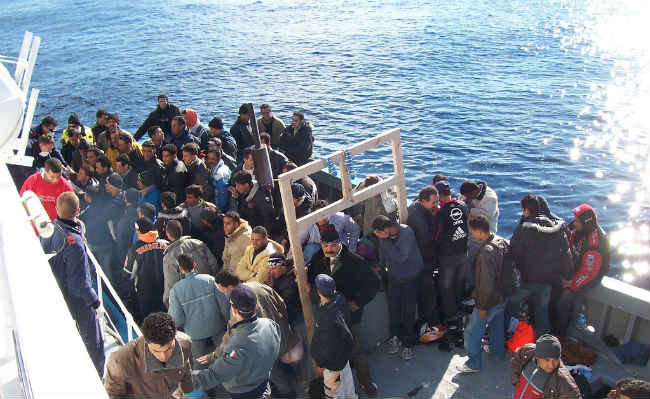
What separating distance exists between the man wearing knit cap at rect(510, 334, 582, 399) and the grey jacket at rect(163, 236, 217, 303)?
3423 millimetres

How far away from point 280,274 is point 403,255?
1.39 meters

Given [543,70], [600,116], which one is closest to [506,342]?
[600,116]

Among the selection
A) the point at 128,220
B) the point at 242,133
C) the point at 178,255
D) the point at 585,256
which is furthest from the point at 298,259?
the point at 242,133

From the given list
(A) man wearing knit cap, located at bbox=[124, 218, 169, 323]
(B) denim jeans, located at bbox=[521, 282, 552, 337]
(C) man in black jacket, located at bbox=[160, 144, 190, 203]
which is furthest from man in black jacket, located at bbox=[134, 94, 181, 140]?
(B) denim jeans, located at bbox=[521, 282, 552, 337]

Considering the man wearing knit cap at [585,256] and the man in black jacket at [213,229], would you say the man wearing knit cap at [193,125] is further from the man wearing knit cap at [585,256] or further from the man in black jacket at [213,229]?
the man wearing knit cap at [585,256]

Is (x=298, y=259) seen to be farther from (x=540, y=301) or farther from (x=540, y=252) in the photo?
(x=540, y=301)

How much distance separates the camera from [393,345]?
684cm

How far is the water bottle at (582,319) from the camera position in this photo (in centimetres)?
685

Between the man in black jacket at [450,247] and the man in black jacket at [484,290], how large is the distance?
316 mm

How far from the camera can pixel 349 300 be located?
603cm

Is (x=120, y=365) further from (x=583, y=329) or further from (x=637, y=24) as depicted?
(x=637, y=24)

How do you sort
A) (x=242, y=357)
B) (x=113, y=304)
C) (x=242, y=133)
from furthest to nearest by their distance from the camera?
(x=242, y=133)
(x=113, y=304)
(x=242, y=357)

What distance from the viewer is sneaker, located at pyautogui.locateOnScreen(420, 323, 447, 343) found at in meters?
6.91

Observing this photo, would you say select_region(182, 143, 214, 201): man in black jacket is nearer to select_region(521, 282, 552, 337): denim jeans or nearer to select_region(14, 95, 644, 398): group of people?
select_region(14, 95, 644, 398): group of people
